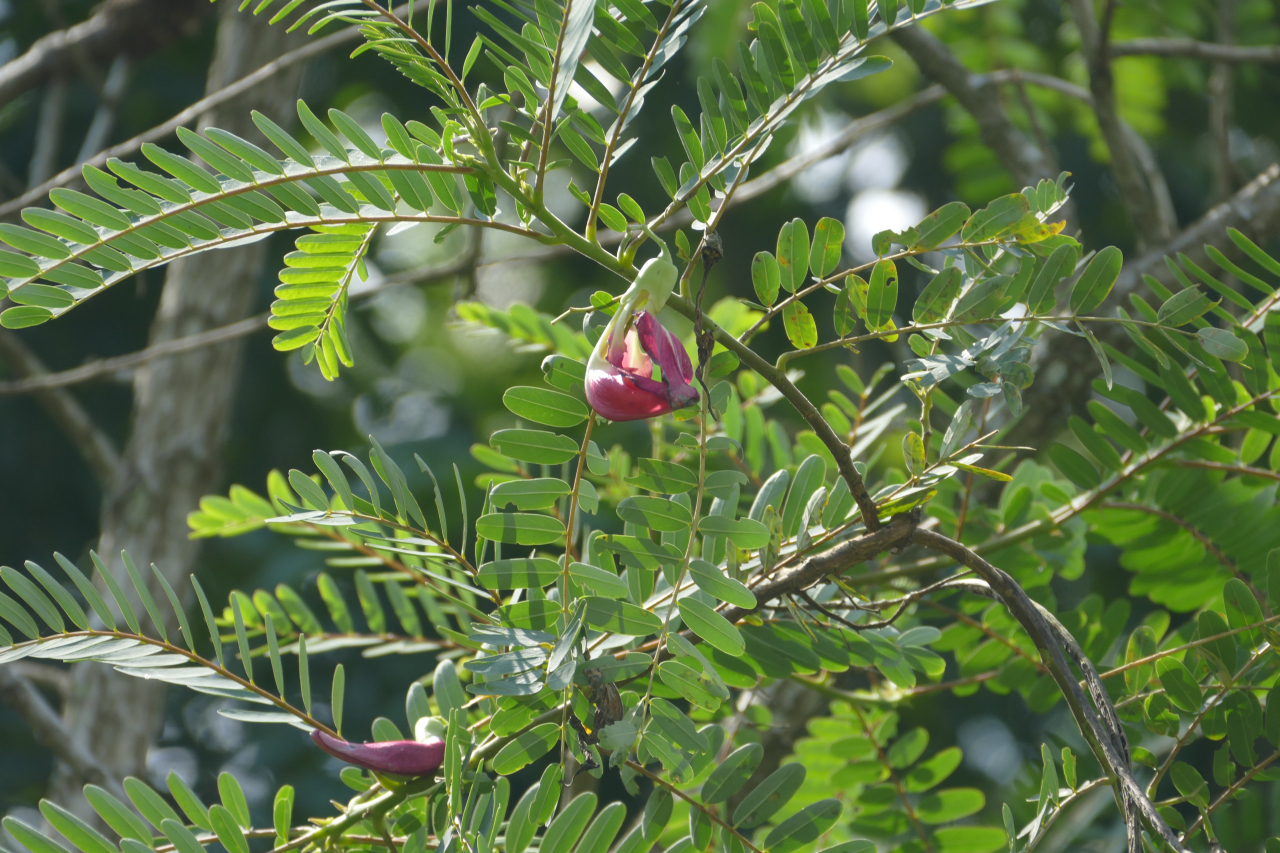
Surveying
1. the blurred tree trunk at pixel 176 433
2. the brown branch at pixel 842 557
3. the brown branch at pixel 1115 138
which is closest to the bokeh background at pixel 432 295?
the blurred tree trunk at pixel 176 433

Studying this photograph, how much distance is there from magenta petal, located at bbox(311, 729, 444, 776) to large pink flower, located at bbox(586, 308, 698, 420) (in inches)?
7.7

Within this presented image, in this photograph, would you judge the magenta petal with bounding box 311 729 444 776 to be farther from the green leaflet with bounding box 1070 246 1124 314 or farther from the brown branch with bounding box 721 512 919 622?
the green leaflet with bounding box 1070 246 1124 314

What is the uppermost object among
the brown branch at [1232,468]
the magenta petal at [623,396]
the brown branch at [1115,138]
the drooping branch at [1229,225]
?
the brown branch at [1115,138]

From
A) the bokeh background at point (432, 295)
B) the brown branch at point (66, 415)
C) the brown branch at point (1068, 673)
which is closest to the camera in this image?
the brown branch at point (1068, 673)

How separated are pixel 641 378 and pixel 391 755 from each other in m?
0.23

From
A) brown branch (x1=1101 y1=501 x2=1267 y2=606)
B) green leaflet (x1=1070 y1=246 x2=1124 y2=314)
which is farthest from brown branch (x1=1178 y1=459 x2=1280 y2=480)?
green leaflet (x1=1070 y1=246 x2=1124 y2=314)

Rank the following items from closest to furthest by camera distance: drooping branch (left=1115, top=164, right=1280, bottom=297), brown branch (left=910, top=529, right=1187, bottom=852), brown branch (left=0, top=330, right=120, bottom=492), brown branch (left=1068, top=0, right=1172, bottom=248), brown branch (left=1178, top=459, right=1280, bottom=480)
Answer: brown branch (left=910, top=529, right=1187, bottom=852), brown branch (left=1178, top=459, right=1280, bottom=480), drooping branch (left=1115, top=164, right=1280, bottom=297), brown branch (left=1068, top=0, right=1172, bottom=248), brown branch (left=0, top=330, right=120, bottom=492)

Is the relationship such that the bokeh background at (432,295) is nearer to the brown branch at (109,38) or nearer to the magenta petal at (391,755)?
the brown branch at (109,38)

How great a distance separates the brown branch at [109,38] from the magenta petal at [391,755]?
4.73 ft

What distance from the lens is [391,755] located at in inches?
18.3

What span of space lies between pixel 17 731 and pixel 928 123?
3289mm

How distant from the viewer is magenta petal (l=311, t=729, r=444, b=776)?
0.46 meters

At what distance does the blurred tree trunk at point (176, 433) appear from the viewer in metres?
1.30

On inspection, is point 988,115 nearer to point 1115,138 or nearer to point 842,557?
point 1115,138
